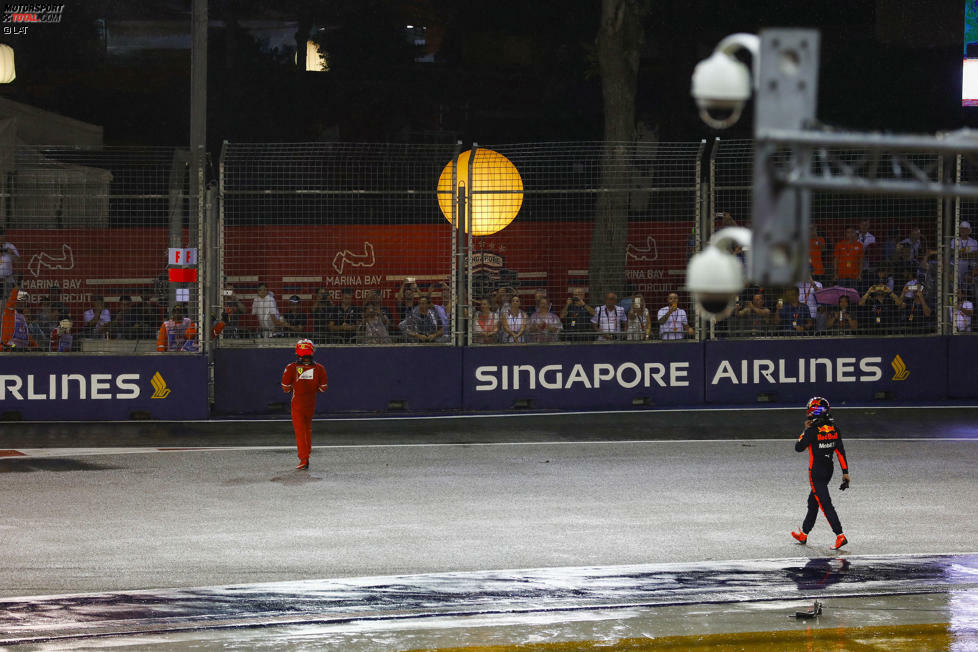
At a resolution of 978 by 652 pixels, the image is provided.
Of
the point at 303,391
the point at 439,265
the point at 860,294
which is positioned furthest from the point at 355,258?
the point at 860,294

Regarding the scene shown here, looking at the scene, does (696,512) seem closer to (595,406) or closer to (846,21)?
(595,406)

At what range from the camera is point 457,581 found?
1048 centimetres

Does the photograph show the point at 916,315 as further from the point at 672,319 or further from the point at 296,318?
the point at 296,318

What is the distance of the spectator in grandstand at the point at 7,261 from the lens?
18797 mm

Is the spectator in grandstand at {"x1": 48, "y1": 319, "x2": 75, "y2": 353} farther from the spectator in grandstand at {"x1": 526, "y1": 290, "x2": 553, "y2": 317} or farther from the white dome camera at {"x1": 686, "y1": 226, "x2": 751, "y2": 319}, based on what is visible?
the white dome camera at {"x1": 686, "y1": 226, "x2": 751, "y2": 319}

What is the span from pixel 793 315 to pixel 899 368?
199 centimetres

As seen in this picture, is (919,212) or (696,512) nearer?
(696,512)

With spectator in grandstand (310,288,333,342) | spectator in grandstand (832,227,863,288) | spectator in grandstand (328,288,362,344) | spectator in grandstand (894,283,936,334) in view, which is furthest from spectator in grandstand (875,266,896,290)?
spectator in grandstand (310,288,333,342)

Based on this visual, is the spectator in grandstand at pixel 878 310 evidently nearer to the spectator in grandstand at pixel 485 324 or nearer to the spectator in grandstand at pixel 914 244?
the spectator in grandstand at pixel 914 244

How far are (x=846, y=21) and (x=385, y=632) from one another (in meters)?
26.2

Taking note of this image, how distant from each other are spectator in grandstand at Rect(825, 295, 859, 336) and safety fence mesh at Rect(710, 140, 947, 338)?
16 mm

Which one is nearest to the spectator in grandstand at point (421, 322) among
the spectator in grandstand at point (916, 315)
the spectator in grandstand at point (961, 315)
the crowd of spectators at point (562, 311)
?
the crowd of spectators at point (562, 311)

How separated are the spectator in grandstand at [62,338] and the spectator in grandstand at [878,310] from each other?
39.9 ft

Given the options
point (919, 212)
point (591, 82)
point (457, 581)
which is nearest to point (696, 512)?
point (457, 581)
